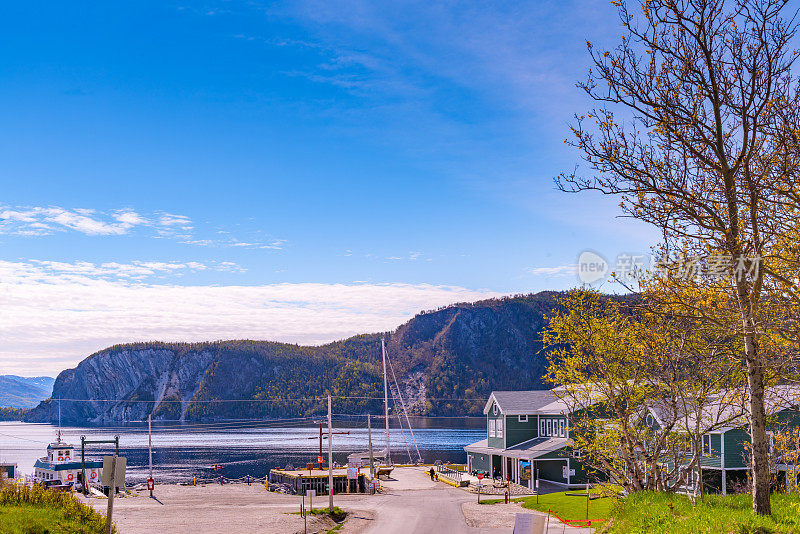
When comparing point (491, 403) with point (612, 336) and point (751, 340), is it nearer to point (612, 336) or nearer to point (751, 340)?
point (612, 336)

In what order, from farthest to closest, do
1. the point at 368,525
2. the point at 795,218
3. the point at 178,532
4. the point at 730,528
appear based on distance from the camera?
the point at 368,525 < the point at 178,532 < the point at 795,218 < the point at 730,528

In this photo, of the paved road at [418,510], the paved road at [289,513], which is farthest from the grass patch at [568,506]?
the paved road at [289,513]

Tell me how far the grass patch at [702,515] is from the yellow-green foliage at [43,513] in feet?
61.1

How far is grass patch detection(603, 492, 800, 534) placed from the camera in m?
13.2

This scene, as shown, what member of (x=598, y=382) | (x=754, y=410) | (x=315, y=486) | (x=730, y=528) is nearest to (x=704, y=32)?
(x=754, y=410)

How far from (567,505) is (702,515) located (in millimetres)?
31919

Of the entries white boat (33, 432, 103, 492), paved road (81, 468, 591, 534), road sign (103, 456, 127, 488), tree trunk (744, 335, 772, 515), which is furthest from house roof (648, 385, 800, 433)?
white boat (33, 432, 103, 492)

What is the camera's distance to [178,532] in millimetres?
36344

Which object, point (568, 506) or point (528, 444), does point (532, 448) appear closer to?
point (528, 444)

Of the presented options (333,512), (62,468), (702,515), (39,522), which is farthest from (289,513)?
(62,468)

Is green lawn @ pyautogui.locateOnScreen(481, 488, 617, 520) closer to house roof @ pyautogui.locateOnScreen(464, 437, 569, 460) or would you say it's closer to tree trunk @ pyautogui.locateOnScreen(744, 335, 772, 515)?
house roof @ pyautogui.locateOnScreen(464, 437, 569, 460)

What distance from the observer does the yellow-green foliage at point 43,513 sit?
21.9 metres

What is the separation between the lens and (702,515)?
14883 mm

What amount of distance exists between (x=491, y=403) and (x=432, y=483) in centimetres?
1084
